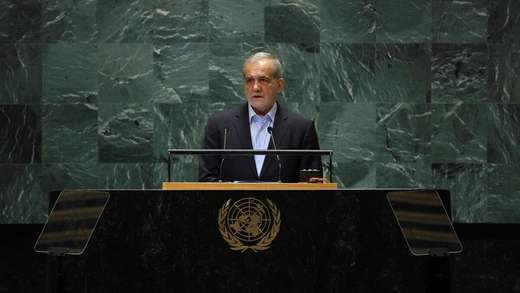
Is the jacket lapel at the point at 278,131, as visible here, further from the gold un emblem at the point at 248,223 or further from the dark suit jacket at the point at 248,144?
the gold un emblem at the point at 248,223

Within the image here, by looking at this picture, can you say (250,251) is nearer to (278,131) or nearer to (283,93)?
(278,131)

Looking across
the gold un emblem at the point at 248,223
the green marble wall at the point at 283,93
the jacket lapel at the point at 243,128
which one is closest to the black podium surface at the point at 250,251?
the gold un emblem at the point at 248,223

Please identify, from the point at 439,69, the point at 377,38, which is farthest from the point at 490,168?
the point at 377,38

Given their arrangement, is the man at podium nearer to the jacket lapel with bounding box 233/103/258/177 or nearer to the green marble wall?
the jacket lapel with bounding box 233/103/258/177

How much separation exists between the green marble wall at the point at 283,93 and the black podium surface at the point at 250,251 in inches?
122

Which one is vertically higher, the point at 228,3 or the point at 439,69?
the point at 228,3

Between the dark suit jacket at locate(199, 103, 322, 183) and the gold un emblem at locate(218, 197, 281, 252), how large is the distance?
1.23 meters

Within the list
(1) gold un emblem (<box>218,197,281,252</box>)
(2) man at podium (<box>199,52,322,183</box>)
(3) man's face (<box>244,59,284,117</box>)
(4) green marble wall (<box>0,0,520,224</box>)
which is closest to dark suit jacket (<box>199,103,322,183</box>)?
(2) man at podium (<box>199,52,322,183</box>)

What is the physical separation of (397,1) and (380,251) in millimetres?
3616

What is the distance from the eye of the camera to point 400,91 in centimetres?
663

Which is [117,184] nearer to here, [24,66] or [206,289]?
[24,66]

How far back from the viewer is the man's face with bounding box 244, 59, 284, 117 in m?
4.93

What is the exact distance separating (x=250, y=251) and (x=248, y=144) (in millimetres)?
1530

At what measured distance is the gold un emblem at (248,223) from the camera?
3.48m
